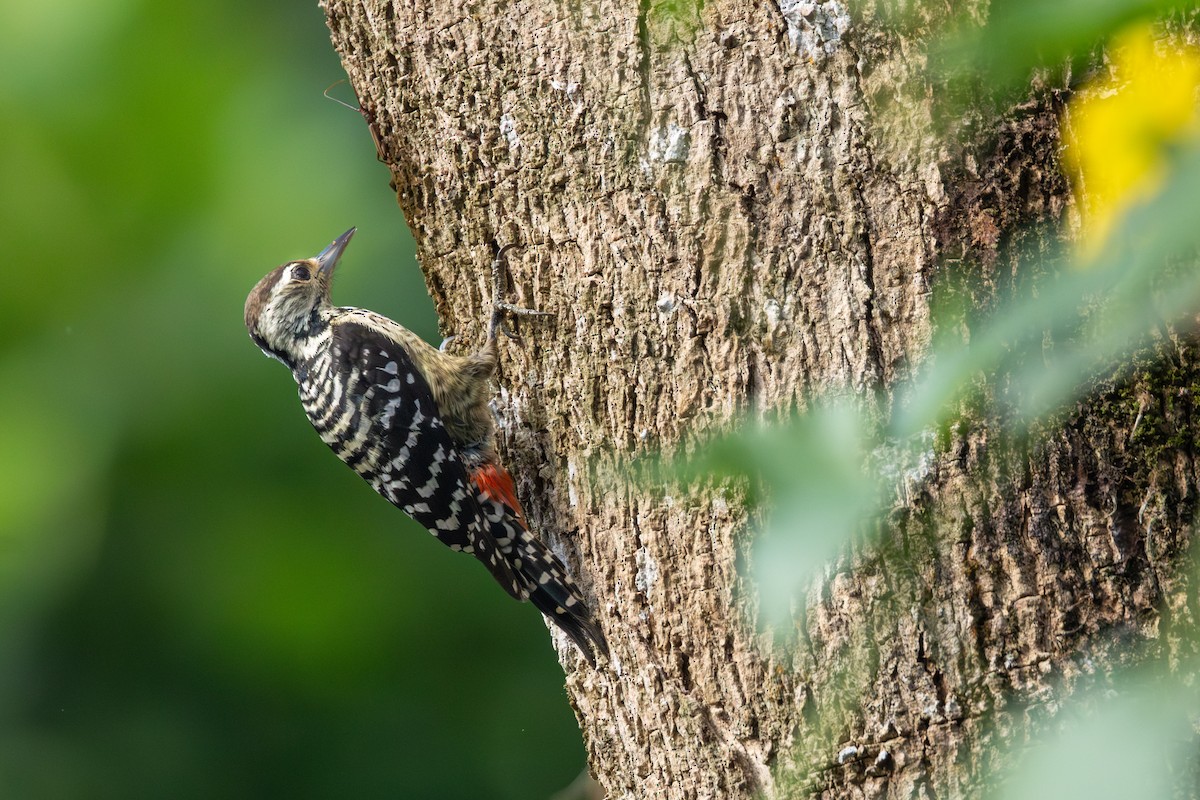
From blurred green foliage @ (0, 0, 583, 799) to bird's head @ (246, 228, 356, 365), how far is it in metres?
1.25

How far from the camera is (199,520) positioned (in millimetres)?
5953

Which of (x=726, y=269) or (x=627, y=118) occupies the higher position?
(x=627, y=118)

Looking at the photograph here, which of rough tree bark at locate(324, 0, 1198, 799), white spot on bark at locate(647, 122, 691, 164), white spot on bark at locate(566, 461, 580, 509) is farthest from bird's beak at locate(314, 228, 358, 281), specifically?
white spot on bark at locate(647, 122, 691, 164)

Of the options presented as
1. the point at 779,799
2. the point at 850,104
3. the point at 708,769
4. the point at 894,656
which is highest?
the point at 850,104

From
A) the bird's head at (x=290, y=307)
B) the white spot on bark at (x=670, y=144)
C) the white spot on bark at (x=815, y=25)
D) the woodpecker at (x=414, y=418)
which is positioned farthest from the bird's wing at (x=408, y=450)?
the white spot on bark at (x=815, y=25)

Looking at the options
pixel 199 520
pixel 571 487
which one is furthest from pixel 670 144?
pixel 199 520

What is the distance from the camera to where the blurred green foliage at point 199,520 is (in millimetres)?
5816

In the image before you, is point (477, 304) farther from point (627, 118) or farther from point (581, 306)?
point (627, 118)

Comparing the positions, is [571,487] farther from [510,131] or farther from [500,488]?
[510,131]

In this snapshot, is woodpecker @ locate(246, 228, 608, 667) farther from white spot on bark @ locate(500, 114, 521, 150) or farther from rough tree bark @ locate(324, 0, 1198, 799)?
white spot on bark @ locate(500, 114, 521, 150)

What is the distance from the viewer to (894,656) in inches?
90.8

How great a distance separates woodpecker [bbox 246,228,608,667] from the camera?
3410mm

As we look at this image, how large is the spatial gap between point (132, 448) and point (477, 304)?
3.37 meters

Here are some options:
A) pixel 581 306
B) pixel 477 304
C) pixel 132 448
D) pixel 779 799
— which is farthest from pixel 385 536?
pixel 779 799
